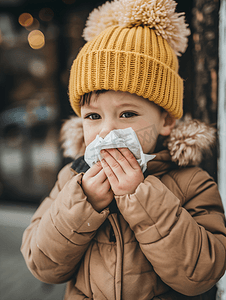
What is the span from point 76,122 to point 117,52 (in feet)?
1.47

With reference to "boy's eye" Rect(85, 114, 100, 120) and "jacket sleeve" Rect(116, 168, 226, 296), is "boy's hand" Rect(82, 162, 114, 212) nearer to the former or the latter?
"jacket sleeve" Rect(116, 168, 226, 296)

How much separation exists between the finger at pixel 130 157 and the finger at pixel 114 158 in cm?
2

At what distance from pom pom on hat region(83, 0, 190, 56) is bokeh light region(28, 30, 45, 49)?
145 centimetres

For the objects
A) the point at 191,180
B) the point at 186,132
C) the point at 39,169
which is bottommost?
the point at 39,169

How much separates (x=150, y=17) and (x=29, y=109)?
1.82 m

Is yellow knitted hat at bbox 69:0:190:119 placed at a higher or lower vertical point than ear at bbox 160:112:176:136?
A: higher

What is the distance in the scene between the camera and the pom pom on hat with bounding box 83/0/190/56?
2.74ft

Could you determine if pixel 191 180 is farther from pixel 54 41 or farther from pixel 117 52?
pixel 54 41

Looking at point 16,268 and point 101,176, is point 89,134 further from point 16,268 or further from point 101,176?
point 16,268

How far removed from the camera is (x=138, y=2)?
0.83 meters

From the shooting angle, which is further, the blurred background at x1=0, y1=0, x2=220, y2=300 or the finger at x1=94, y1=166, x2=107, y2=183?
the blurred background at x1=0, y1=0, x2=220, y2=300

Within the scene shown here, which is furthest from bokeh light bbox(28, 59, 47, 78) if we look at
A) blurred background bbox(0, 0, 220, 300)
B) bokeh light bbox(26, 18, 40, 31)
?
bokeh light bbox(26, 18, 40, 31)

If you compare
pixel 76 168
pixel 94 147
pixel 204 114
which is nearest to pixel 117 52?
pixel 94 147

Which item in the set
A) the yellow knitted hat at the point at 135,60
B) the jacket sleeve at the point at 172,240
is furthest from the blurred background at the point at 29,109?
the jacket sleeve at the point at 172,240
